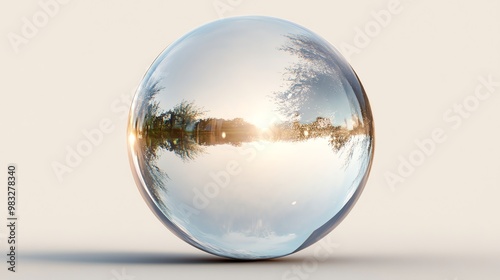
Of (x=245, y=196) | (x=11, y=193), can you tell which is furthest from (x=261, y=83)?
(x=11, y=193)

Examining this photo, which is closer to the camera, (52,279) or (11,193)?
(52,279)

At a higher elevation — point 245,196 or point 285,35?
point 285,35

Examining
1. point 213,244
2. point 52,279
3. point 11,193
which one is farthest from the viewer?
point 11,193

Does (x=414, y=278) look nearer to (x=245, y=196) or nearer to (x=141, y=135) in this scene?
(x=245, y=196)

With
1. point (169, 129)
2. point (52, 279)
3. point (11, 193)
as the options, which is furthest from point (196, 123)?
point (11, 193)

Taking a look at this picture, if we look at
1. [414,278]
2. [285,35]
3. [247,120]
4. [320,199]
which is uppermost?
[285,35]

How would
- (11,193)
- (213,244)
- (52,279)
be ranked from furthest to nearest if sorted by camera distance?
(11,193)
(213,244)
(52,279)
